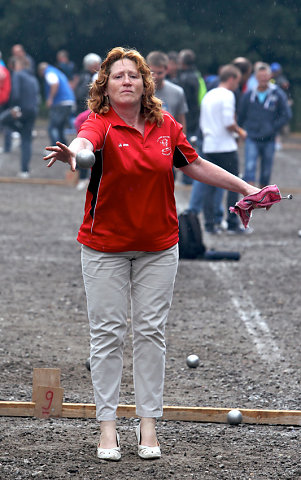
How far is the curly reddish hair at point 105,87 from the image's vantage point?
452 cm

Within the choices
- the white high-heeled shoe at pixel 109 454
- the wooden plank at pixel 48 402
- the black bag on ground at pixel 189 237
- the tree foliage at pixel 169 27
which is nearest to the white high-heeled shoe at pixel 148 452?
the white high-heeled shoe at pixel 109 454

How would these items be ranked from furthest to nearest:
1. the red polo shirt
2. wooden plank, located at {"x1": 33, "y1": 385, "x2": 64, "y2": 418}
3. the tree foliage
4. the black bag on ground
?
the tree foliage < the black bag on ground < wooden plank, located at {"x1": 33, "y1": 385, "x2": 64, "y2": 418} < the red polo shirt

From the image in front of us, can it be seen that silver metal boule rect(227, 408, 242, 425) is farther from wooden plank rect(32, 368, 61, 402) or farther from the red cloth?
the red cloth

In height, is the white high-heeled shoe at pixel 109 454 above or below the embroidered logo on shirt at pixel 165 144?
below

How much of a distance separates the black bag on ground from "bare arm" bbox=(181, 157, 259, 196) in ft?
17.2

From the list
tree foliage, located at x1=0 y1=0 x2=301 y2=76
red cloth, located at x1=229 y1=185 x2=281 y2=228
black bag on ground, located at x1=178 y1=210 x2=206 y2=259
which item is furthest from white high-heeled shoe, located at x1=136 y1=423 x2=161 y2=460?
tree foliage, located at x1=0 y1=0 x2=301 y2=76

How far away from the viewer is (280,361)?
656 cm

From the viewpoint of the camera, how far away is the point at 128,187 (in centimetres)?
442

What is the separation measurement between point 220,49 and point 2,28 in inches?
343

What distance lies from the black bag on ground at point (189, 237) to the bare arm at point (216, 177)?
17.2ft

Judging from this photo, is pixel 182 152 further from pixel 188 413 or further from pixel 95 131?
pixel 188 413

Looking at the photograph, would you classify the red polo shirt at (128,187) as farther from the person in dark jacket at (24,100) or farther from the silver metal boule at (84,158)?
the person in dark jacket at (24,100)

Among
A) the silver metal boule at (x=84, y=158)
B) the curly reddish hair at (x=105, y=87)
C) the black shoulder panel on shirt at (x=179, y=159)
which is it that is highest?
the curly reddish hair at (x=105, y=87)

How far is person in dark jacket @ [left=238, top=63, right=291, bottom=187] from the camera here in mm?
13516
